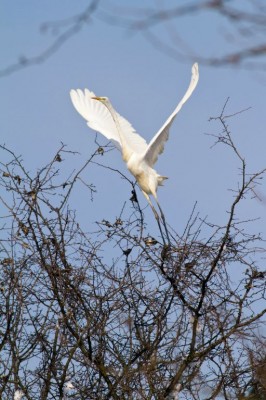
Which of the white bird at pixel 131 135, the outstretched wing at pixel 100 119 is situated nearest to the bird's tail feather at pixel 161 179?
the white bird at pixel 131 135

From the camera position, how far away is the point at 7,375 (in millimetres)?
5914

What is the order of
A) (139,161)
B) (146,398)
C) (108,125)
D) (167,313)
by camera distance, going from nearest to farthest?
(146,398)
(167,313)
(139,161)
(108,125)

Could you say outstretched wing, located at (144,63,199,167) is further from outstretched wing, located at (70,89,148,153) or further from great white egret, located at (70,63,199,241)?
outstretched wing, located at (70,89,148,153)

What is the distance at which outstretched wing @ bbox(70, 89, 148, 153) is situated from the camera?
33.4 ft

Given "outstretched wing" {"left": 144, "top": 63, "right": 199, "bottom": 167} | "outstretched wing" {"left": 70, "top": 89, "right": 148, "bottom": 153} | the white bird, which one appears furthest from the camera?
"outstretched wing" {"left": 70, "top": 89, "right": 148, "bottom": 153}

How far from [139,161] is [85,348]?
3.69m

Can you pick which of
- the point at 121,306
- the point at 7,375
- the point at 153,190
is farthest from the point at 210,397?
the point at 153,190

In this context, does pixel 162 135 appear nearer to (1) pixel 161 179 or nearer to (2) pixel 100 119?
(1) pixel 161 179

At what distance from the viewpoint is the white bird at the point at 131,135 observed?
29.9 ft

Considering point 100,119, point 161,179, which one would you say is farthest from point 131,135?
point 161,179

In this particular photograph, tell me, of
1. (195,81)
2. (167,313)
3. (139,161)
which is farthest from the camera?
(139,161)

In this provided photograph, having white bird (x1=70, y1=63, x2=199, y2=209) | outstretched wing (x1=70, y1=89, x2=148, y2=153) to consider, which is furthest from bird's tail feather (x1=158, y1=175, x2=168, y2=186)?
outstretched wing (x1=70, y1=89, x2=148, y2=153)

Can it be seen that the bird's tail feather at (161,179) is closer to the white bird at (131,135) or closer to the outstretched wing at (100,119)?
the white bird at (131,135)

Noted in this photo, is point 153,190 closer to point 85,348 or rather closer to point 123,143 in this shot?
point 123,143
